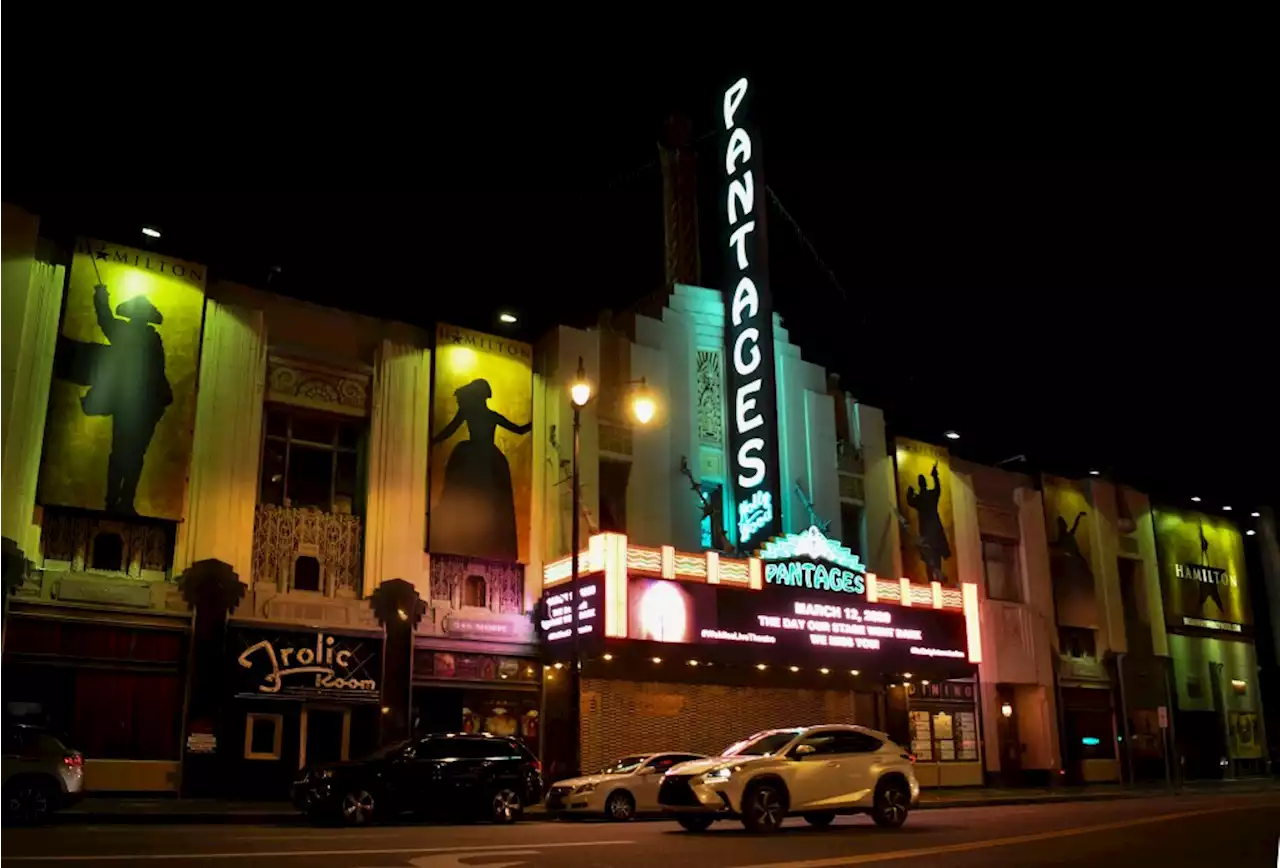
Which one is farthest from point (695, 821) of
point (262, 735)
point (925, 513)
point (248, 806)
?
point (925, 513)

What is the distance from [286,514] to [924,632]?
18046 millimetres

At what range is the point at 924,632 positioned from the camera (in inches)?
1254

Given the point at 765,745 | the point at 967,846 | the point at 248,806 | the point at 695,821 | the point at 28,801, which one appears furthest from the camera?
the point at 248,806

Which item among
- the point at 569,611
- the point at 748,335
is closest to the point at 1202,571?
the point at 748,335

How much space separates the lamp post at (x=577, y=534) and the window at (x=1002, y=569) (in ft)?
49.1

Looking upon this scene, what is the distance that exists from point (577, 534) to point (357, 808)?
24.9 feet

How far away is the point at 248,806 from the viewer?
21844mm

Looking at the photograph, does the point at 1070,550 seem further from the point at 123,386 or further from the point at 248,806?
the point at 123,386

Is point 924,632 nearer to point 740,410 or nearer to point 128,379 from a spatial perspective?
point 740,410

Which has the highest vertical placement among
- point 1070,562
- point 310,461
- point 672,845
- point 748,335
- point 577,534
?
point 748,335

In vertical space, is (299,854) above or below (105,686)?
below

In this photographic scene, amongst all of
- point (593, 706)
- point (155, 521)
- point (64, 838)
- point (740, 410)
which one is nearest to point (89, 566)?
point (155, 521)

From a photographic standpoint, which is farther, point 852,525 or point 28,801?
point 852,525

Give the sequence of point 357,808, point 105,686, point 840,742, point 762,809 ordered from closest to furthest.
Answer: point 762,809, point 840,742, point 357,808, point 105,686
